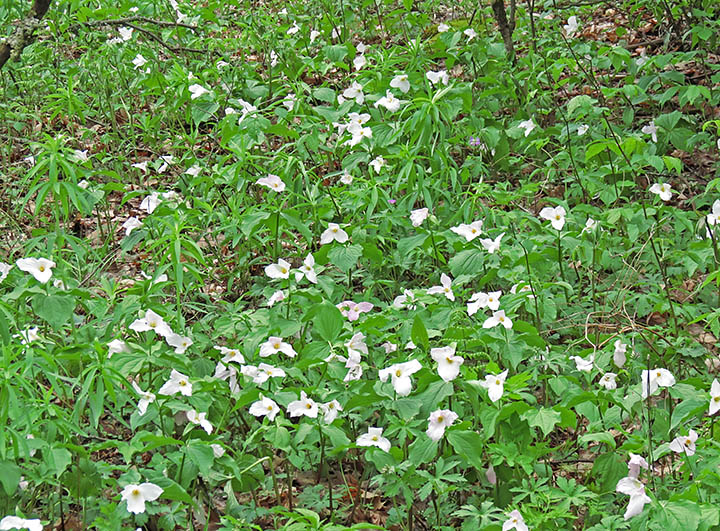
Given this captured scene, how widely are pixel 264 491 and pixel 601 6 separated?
4.34m

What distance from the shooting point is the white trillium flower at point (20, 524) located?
1836 millimetres

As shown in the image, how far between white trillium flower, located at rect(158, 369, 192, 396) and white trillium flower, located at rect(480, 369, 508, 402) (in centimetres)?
86

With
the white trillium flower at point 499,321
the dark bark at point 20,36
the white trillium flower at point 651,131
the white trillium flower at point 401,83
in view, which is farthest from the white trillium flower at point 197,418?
the white trillium flower at point 651,131

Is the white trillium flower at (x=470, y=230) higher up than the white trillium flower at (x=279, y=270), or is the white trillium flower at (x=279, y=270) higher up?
the white trillium flower at (x=279, y=270)

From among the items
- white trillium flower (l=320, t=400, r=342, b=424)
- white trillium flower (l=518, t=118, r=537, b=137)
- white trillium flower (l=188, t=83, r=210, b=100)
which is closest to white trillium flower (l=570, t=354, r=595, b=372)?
white trillium flower (l=320, t=400, r=342, b=424)

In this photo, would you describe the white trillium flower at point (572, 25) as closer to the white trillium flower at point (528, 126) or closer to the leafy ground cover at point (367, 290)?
the leafy ground cover at point (367, 290)

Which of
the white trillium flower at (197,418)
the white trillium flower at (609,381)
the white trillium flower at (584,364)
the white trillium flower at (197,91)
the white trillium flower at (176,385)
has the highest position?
the white trillium flower at (197,91)

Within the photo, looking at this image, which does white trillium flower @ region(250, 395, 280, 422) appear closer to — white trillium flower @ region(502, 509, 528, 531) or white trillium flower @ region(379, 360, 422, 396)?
white trillium flower @ region(379, 360, 422, 396)

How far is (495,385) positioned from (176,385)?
3.04 ft

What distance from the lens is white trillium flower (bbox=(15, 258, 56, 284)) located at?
2.43m

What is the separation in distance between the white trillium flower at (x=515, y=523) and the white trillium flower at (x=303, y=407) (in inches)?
24.0

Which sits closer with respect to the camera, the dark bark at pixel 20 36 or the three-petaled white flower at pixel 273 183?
the three-petaled white flower at pixel 273 183

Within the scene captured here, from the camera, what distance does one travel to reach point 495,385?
2166 mm

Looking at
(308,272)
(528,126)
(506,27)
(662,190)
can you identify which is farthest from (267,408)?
(506,27)
